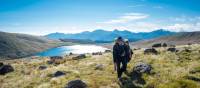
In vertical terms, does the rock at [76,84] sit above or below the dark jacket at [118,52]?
below

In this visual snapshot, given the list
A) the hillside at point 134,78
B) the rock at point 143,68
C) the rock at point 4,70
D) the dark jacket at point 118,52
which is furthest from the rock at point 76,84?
the rock at point 4,70

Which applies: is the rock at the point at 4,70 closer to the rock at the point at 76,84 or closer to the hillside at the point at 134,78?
the hillside at the point at 134,78

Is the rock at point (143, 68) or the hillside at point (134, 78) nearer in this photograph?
the hillside at point (134, 78)

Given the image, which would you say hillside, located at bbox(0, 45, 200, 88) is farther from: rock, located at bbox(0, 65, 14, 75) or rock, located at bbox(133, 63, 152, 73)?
rock, located at bbox(0, 65, 14, 75)

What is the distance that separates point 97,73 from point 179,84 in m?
8.62

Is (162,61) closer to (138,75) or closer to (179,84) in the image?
(138,75)

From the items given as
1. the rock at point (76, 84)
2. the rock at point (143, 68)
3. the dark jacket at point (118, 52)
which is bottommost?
the rock at point (76, 84)

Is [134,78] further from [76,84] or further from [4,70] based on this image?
[4,70]

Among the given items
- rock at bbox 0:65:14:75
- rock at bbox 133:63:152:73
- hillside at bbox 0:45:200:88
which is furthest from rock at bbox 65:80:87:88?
rock at bbox 0:65:14:75

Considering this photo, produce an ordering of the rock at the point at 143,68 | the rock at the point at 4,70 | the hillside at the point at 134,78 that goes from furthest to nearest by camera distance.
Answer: the rock at the point at 4,70 < the rock at the point at 143,68 < the hillside at the point at 134,78

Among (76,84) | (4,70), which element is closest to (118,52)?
(76,84)

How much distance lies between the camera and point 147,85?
17.5 meters

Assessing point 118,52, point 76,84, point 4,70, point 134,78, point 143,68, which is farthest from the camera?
point 4,70

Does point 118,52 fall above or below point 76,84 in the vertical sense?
above
